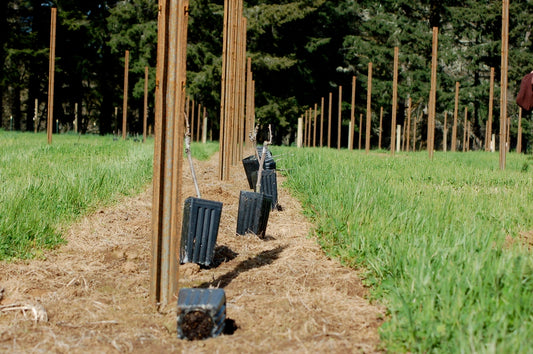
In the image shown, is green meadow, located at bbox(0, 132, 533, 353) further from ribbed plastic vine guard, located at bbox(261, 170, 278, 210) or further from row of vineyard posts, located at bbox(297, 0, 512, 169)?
row of vineyard posts, located at bbox(297, 0, 512, 169)

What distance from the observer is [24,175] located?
669cm

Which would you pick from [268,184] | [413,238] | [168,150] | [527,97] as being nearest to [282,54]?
[527,97]

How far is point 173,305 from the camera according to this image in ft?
10.0

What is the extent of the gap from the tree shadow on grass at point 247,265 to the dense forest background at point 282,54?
1036 inches

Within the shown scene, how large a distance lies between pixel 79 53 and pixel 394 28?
19.7 metres

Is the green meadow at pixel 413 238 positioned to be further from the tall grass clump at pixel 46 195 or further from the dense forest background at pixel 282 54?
the dense forest background at pixel 282 54

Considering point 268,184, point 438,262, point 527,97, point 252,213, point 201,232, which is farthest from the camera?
point 527,97

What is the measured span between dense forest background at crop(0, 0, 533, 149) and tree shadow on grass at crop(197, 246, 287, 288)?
Answer: 2631 cm

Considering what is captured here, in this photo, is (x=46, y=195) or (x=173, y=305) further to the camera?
(x=46, y=195)

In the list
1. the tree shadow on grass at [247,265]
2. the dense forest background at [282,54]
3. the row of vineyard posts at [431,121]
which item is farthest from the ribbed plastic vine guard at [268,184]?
the dense forest background at [282,54]

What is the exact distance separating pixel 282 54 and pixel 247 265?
3329 centimetres

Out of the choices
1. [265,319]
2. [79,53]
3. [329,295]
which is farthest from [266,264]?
[79,53]

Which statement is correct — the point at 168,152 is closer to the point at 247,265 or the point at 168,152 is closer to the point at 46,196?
the point at 247,265

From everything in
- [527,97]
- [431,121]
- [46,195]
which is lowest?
[46,195]
